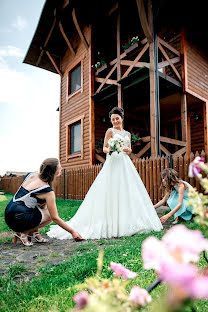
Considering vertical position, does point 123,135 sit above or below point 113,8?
below

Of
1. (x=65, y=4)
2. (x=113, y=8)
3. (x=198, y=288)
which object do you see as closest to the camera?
(x=198, y=288)

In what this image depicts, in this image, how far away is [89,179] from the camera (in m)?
9.09

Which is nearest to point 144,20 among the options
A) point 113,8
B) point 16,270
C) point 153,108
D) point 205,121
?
point 113,8

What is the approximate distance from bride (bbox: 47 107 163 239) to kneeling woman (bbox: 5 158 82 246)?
0.67 metres

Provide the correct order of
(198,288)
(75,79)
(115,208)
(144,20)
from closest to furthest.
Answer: (198,288)
(115,208)
(144,20)
(75,79)

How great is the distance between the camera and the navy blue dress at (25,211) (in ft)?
9.81

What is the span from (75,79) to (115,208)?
9902 mm

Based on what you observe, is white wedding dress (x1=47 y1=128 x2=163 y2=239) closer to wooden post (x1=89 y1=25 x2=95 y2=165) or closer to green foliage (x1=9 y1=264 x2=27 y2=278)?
green foliage (x1=9 y1=264 x2=27 y2=278)

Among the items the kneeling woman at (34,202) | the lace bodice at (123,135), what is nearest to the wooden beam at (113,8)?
the lace bodice at (123,135)

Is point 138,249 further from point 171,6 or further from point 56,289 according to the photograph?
point 171,6

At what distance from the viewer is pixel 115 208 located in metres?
3.73

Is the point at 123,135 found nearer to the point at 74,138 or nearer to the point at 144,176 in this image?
the point at 144,176

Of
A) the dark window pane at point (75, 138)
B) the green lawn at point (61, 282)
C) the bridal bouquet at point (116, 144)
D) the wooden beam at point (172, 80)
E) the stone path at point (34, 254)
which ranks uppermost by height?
the wooden beam at point (172, 80)

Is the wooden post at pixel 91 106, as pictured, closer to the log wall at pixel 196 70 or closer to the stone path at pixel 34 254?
the log wall at pixel 196 70
